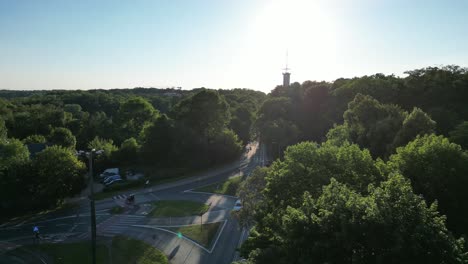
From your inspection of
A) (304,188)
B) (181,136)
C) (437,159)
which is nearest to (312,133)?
(181,136)

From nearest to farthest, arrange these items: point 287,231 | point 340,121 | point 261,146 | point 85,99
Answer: point 287,231, point 340,121, point 261,146, point 85,99

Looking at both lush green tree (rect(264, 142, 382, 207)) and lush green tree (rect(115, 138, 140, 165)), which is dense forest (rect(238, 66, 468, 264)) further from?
lush green tree (rect(115, 138, 140, 165))

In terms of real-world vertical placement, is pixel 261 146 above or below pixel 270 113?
below

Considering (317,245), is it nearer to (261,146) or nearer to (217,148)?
(217,148)

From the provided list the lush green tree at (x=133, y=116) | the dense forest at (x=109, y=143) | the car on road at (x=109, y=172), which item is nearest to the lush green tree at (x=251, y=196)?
the dense forest at (x=109, y=143)

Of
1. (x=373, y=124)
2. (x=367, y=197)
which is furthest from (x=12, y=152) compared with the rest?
(x=373, y=124)

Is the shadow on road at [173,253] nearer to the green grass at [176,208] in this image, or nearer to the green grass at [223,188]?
the green grass at [176,208]

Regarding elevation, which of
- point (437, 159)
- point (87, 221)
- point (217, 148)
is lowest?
point (87, 221)
